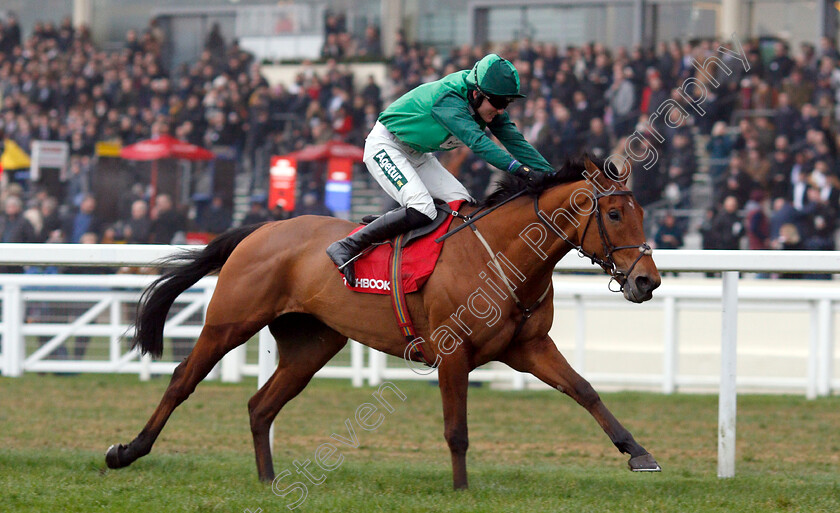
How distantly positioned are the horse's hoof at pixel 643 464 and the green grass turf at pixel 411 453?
162 mm

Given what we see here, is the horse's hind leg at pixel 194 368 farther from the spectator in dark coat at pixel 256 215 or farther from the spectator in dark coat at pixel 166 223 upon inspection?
the spectator in dark coat at pixel 166 223

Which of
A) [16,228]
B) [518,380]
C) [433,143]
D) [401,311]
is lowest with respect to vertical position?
[518,380]

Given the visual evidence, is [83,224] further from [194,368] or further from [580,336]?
[194,368]

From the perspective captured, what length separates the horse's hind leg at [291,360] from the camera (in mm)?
5086

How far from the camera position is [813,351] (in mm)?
8852

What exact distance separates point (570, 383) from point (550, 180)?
0.93 m

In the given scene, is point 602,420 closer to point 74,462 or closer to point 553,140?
point 74,462

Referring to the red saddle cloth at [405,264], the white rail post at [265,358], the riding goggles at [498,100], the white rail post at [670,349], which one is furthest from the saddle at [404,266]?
the white rail post at [670,349]

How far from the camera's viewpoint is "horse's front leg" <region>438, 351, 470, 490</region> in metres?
4.50

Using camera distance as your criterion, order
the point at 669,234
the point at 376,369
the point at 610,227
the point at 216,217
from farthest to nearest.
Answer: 1. the point at 216,217
2. the point at 669,234
3. the point at 376,369
4. the point at 610,227

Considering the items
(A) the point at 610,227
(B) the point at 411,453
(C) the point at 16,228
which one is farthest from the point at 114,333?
(A) the point at 610,227

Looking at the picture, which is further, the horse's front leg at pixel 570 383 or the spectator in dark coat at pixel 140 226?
the spectator in dark coat at pixel 140 226

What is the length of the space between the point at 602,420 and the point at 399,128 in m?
1.65

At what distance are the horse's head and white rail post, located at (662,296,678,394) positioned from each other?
4559mm
